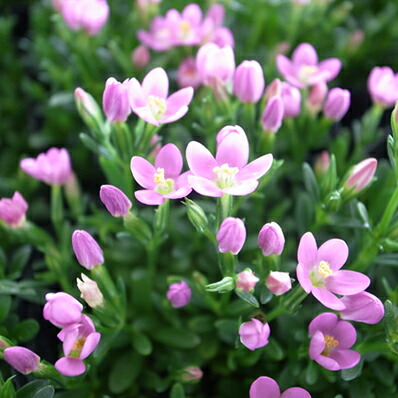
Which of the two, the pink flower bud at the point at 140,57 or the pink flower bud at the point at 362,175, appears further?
the pink flower bud at the point at 140,57

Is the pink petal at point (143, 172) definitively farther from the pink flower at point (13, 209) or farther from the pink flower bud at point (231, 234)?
the pink flower at point (13, 209)

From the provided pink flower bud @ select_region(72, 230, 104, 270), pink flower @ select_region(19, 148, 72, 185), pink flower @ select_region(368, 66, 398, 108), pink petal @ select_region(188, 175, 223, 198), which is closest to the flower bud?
pink flower bud @ select_region(72, 230, 104, 270)

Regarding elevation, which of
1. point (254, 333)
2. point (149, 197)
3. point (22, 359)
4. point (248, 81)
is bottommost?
point (22, 359)

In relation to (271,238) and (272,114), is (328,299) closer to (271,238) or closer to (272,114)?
(271,238)

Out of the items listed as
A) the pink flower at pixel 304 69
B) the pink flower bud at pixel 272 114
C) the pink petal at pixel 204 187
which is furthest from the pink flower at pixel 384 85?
the pink petal at pixel 204 187

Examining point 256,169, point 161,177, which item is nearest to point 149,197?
point 161,177
